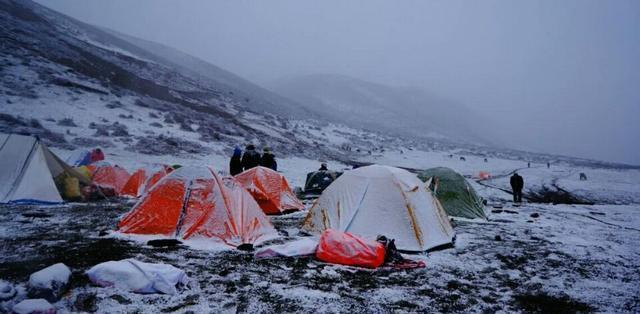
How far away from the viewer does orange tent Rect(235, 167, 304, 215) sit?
35.5 ft

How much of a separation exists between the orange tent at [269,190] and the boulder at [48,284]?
646 centimetres

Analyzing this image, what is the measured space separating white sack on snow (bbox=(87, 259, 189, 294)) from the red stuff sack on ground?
259 centimetres

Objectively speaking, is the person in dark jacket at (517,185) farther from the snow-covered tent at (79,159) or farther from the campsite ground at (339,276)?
the snow-covered tent at (79,159)

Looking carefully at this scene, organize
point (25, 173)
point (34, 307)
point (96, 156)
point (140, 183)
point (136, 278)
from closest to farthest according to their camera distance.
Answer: point (34, 307) → point (136, 278) → point (25, 173) → point (140, 183) → point (96, 156)

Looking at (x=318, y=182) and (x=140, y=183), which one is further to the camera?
(x=318, y=182)

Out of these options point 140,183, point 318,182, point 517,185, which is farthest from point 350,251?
point 517,185

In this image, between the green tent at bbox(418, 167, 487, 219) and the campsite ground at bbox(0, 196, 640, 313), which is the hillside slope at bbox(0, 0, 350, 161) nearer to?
the campsite ground at bbox(0, 196, 640, 313)

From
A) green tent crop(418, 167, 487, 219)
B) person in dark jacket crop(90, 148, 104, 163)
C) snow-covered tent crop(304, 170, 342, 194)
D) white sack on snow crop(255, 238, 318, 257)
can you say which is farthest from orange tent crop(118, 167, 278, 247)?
person in dark jacket crop(90, 148, 104, 163)

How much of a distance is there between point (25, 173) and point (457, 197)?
12763 millimetres

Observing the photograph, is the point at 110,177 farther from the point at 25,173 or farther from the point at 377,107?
the point at 377,107

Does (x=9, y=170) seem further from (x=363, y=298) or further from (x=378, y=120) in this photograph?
(x=378, y=120)

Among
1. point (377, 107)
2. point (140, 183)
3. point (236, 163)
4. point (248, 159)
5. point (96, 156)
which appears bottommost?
point (140, 183)

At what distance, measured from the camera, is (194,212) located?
7.21 m

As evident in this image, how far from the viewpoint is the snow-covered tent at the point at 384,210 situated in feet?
24.2
